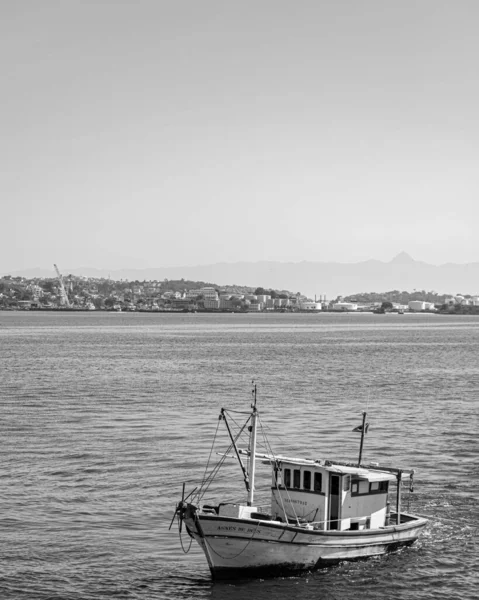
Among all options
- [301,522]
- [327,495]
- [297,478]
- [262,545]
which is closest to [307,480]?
[297,478]

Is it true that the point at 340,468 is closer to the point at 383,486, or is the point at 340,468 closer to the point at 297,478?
the point at 297,478

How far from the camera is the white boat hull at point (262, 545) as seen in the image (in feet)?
90.2

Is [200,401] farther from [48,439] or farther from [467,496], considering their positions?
[467,496]

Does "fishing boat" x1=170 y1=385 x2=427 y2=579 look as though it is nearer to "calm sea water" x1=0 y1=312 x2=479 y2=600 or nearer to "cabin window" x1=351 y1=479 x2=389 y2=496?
"cabin window" x1=351 y1=479 x2=389 y2=496

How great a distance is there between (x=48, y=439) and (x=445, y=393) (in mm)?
38391

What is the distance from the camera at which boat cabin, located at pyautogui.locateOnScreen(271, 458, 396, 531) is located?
29.6m

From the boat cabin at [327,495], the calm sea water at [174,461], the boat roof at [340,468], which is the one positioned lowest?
the calm sea water at [174,461]

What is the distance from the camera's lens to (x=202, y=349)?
140750 millimetres

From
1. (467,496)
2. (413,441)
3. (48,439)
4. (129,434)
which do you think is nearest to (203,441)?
(129,434)

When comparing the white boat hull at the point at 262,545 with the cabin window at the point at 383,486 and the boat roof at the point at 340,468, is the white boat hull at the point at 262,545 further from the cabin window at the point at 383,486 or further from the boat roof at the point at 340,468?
the cabin window at the point at 383,486

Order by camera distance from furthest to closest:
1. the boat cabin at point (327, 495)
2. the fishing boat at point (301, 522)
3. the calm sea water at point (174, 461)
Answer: the boat cabin at point (327, 495), the calm sea water at point (174, 461), the fishing boat at point (301, 522)

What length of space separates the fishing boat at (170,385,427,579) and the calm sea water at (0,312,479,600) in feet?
1.75

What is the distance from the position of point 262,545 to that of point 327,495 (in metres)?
3.07

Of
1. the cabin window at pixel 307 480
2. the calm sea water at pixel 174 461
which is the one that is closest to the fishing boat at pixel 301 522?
the cabin window at pixel 307 480
